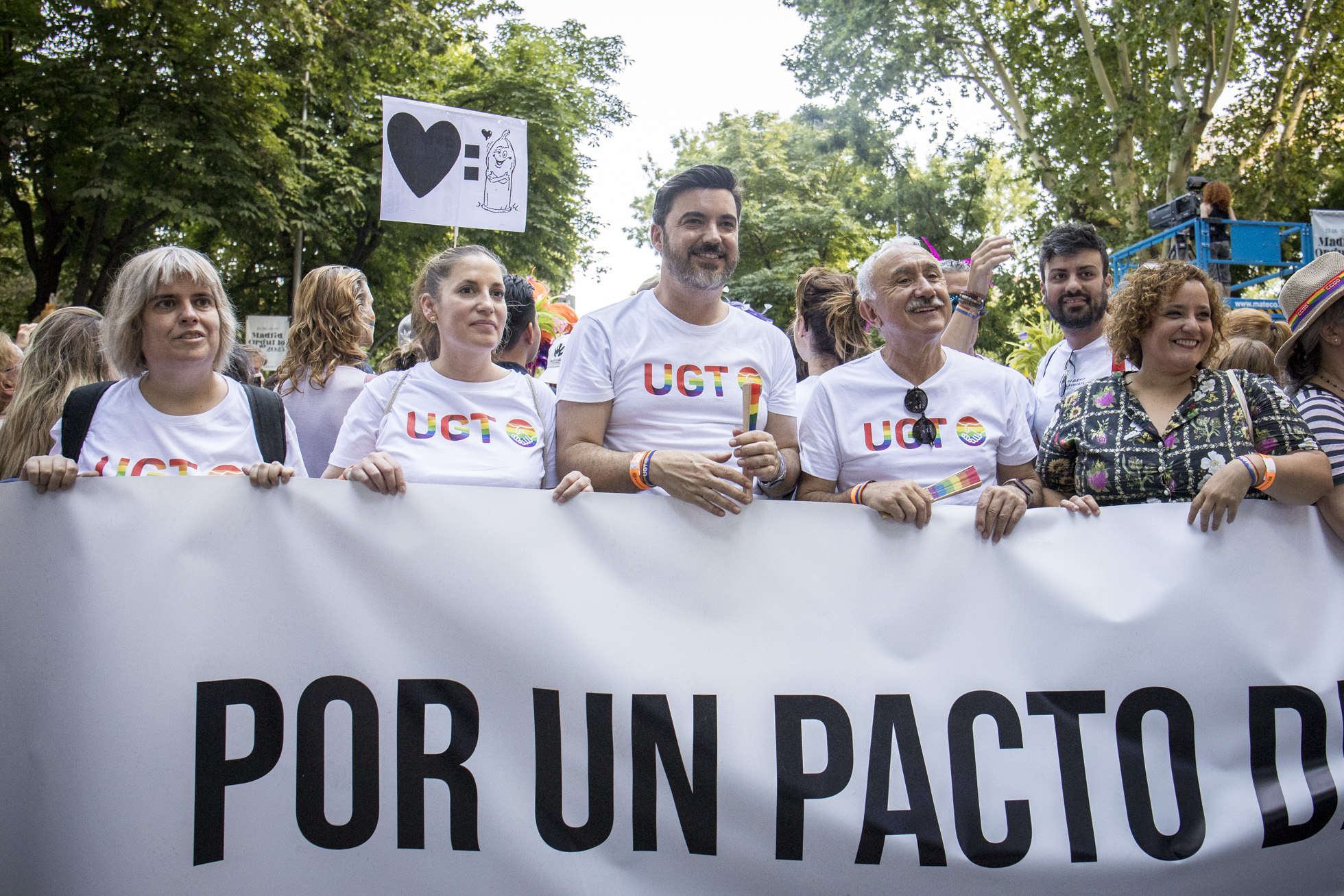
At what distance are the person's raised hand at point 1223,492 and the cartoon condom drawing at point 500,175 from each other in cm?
407

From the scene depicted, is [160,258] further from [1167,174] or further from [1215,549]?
[1167,174]

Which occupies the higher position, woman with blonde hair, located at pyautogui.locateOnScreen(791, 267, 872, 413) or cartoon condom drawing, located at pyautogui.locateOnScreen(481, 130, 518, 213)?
cartoon condom drawing, located at pyautogui.locateOnScreen(481, 130, 518, 213)

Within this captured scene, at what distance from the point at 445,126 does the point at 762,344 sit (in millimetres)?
3220

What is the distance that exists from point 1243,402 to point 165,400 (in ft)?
9.44

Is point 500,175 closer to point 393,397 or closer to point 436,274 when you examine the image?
point 436,274

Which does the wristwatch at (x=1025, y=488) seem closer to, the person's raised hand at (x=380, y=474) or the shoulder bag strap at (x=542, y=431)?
the shoulder bag strap at (x=542, y=431)

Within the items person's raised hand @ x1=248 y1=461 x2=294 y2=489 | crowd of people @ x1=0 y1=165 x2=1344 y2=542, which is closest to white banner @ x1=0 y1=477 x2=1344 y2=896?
person's raised hand @ x1=248 y1=461 x2=294 y2=489

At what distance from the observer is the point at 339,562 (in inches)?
102

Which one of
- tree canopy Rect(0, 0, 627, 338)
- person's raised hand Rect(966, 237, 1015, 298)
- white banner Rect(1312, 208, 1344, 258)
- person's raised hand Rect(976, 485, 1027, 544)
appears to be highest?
tree canopy Rect(0, 0, 627, 338)

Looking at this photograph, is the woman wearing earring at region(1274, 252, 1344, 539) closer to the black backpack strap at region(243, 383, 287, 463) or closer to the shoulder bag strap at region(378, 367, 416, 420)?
the shoulder bag strap at region(378, 367, 416, 420)

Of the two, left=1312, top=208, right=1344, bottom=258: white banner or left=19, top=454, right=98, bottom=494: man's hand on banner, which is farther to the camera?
left=1312, top=208, right=1344, bottom=258: white banner

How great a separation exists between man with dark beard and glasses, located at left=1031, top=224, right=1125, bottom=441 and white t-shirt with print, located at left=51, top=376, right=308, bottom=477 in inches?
109

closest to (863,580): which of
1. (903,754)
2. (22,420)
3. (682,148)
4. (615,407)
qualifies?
(903,754)

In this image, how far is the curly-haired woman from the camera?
2637mm
